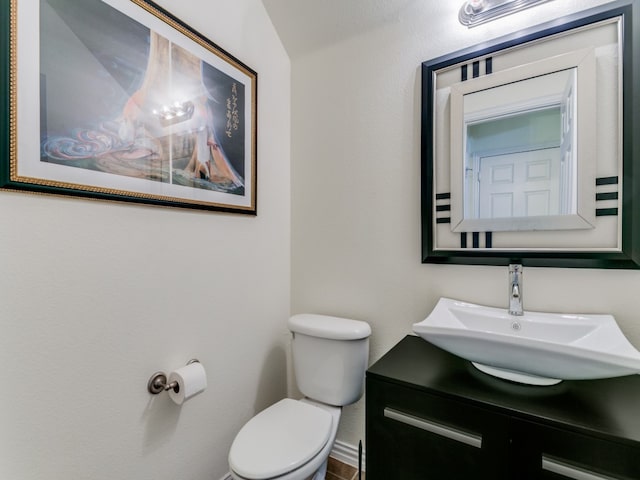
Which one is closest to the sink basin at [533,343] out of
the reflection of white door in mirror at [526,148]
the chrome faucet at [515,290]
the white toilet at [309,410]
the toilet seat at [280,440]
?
the chrome faucet at [515,290]

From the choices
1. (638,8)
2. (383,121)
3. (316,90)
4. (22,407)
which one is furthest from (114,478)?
(638,8)

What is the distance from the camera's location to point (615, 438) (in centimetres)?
68

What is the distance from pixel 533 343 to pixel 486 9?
1293mm

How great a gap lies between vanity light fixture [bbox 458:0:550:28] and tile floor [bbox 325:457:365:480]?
7.16ft

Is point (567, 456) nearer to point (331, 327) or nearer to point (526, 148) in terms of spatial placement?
point (331, 327)

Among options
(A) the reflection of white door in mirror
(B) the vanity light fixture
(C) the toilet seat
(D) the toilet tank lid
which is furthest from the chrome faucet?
(B) the vanity light fixture

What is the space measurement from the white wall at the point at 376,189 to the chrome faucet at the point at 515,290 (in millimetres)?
107

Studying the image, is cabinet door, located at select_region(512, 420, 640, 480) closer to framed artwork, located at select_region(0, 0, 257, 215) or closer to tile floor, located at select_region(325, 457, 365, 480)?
tile floor, located at select_region(325, 457, 365, 480)

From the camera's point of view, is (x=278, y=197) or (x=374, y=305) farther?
(x=278, y=197)

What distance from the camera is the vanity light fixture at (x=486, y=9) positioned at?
1196 mm

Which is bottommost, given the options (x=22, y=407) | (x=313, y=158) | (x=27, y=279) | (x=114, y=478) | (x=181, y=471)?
(x=181, y=471)

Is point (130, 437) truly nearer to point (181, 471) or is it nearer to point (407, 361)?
point (181, 471)

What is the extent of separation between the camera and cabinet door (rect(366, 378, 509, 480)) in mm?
808

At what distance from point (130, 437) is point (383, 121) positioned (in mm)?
1676
